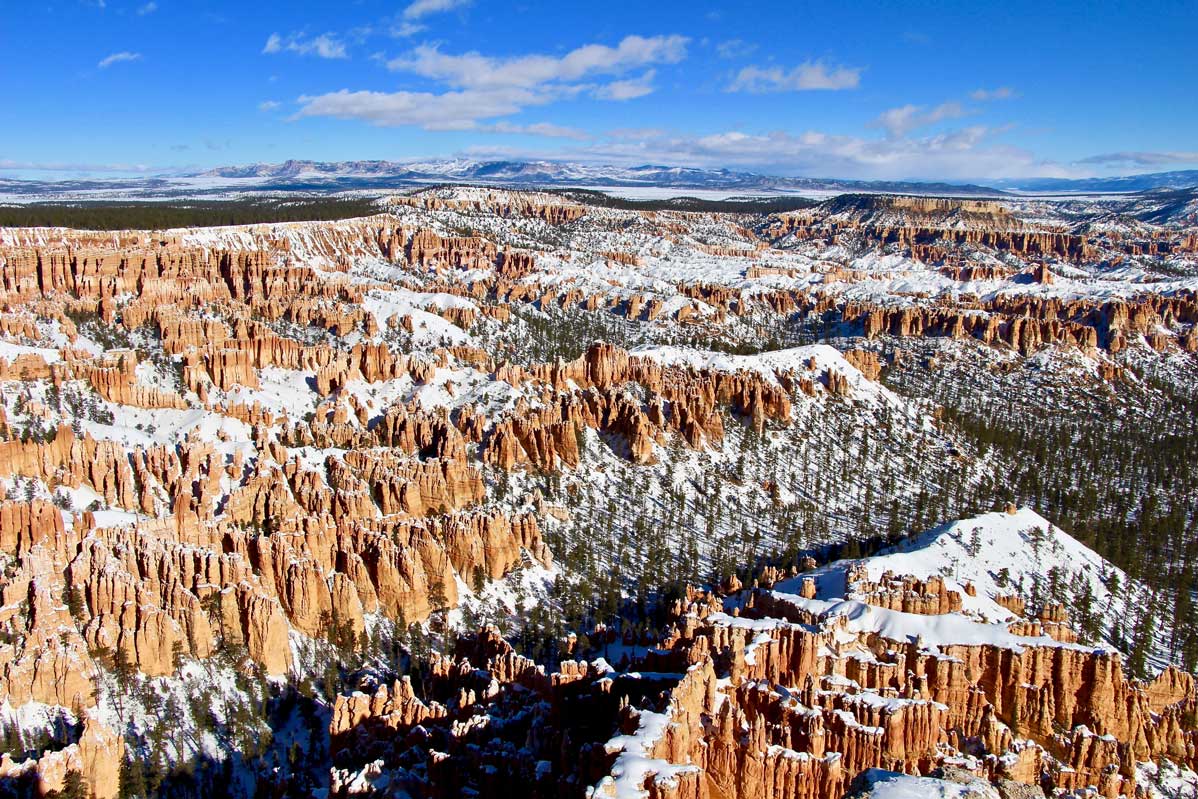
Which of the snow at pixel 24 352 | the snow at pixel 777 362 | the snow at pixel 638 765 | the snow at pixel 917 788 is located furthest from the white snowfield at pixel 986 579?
the snow at pixel 24 352

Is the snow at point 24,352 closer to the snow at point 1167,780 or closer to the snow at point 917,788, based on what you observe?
the snow at point 917,788

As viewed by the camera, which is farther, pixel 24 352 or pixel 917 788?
pixel 24 352

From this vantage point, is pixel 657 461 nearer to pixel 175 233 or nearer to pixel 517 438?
pixel 517 438

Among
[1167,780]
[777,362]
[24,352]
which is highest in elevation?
[24,352]

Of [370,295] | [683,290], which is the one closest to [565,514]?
[370,295]

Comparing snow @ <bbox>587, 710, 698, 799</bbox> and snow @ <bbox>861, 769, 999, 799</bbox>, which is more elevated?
snow @ <bbox>587, 710, 698, 799</bbox>

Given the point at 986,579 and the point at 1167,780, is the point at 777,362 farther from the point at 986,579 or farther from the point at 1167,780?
the point at 1167,780

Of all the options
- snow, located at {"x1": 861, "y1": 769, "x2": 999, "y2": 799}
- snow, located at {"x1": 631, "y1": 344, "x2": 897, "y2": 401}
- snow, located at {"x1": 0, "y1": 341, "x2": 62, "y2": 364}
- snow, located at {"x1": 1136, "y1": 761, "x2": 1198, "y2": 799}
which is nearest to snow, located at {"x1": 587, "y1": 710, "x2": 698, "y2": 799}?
snow, located at {"x1": 861, "y1": 769, "x2": 999, "y2": 799}

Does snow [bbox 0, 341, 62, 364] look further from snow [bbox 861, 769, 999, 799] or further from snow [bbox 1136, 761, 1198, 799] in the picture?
snow [bbox 1136, 761, 1198, 799]

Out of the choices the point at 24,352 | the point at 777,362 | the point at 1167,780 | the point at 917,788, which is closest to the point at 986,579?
the point at 1167,780

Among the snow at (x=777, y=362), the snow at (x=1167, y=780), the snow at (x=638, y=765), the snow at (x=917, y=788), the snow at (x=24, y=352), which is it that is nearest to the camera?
the snow at (x=638, y=765)

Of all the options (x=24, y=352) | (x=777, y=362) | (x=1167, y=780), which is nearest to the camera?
(x=1167, y=780)
